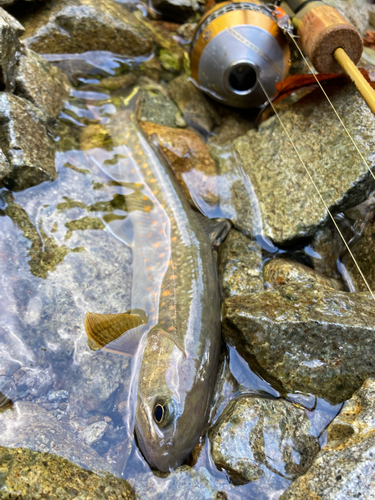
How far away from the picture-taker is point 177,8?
6.36 metres

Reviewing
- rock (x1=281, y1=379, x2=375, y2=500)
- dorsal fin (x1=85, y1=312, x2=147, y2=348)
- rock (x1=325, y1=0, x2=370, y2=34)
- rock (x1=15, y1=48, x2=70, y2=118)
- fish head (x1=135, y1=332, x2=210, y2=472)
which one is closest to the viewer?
rock (x1=281, y1=379, x2=375, y2=500)

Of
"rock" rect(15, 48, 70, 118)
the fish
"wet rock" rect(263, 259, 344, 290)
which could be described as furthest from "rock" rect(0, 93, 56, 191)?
"wet rock" rect(263, 259, 344, 290)

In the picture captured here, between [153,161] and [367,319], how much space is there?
2.91 m

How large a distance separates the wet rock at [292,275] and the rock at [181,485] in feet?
6.16

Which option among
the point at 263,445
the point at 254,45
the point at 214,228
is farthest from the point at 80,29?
the point at 263,445

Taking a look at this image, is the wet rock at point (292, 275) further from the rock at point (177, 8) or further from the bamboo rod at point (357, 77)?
the rock at point (177, 8)

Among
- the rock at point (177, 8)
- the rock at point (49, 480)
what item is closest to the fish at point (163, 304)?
the rock at point (49, 480)

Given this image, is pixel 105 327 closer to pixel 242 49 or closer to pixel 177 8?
pixel 242 49

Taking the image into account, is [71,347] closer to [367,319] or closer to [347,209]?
[367,319]

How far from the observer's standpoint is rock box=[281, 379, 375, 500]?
216cm

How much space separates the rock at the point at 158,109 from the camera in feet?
16.9

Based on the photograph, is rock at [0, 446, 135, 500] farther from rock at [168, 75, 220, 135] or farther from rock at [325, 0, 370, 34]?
rock at [325, 0, 370, 34]

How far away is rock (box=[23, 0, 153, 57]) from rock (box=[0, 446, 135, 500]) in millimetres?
5074

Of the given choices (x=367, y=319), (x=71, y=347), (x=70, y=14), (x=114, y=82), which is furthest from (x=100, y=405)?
(x=70, y=14)
